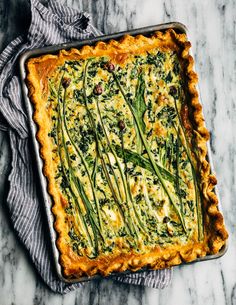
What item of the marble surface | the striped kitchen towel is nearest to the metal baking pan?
the striped kitchen towel

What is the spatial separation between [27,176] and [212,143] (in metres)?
0.86

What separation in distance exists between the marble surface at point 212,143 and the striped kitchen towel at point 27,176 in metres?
0.06

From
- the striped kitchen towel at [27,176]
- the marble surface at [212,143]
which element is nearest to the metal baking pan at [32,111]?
the striped kitchen towel at [27,176]

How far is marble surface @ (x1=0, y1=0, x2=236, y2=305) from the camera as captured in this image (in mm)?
2562

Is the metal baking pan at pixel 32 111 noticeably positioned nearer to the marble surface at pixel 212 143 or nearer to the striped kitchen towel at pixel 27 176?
the striped kitchen towel at pixel 27 176

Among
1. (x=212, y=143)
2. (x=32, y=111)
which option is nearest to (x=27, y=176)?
(x=32, y=111)

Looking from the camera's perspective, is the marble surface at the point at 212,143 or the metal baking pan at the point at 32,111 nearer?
the metal baking pan at the point at 32,111

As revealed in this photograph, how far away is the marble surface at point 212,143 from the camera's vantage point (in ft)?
8.41

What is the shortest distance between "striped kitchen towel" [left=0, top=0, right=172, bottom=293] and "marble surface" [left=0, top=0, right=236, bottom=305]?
58 millimetres

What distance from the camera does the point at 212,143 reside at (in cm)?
267

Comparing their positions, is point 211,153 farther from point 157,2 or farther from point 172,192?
point 157,2

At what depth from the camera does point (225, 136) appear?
105 inches

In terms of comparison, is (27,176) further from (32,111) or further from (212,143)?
(212,143)

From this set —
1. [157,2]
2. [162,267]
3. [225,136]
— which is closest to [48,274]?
[162,267]
